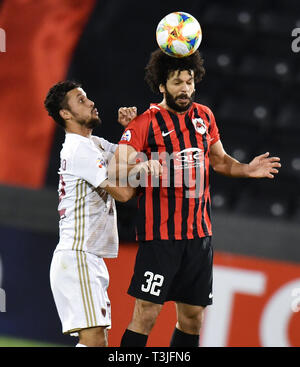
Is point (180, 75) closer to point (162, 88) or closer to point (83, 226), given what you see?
point (162, 88)

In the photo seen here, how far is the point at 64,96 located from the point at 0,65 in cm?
292

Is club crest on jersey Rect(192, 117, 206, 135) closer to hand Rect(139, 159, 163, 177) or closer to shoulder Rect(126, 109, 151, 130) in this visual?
shoulder Rect(126, 109, 151, 130)

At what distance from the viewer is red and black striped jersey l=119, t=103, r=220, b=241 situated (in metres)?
3.86

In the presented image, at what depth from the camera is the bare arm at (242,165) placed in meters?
3.98

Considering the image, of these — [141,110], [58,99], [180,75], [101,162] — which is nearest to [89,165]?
[101,162]

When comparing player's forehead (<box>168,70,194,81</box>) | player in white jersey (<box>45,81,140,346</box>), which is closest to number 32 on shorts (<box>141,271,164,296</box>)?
player in white jersey (<box>45,81,140,346</box>)

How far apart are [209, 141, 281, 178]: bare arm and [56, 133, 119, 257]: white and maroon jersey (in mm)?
582

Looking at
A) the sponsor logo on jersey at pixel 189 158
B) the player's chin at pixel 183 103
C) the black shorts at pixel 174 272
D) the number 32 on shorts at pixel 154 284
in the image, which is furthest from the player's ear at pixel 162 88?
the number 32 on shorts at pixel 154 284

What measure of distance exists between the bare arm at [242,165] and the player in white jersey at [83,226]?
19.3 inches

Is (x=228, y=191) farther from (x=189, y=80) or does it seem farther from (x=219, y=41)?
(x=189, y=80)

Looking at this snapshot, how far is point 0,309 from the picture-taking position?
19.3 ft

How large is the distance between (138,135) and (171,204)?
366 millimetres

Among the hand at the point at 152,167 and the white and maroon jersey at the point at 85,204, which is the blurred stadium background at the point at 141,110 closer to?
the white and maroon jersey at the point at 85,204
